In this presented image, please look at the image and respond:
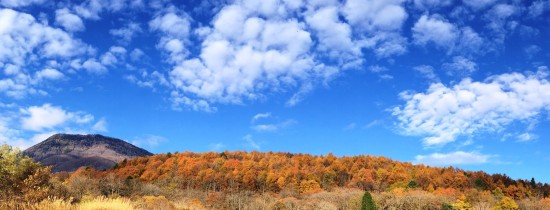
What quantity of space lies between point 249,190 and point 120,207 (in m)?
148

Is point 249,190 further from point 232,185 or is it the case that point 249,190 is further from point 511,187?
point 511,187

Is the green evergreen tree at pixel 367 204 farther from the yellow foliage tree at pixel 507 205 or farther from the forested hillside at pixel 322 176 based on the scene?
the forested hillside at pixel 322 176

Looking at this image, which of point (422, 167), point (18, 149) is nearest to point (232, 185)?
point (422, 167)

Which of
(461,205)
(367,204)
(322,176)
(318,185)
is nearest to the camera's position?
(367,204)

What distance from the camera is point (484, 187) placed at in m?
152

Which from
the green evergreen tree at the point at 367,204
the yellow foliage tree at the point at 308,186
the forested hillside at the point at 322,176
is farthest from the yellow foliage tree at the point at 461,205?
the yellow foliage tree at the point at 308,186

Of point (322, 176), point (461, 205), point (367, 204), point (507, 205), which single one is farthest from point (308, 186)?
point (367, 204)

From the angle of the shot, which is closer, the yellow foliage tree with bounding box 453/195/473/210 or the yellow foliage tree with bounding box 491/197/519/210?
the yellow foliage tree with bounding box 453/195/473/210

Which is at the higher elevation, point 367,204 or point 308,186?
point 308,186

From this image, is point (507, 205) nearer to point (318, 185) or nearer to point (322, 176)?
point (318, 185)

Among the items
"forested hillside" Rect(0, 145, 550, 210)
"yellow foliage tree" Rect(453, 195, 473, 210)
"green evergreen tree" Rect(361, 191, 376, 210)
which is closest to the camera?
"green evergreen tree" Rect(361, 191, 376, 210)

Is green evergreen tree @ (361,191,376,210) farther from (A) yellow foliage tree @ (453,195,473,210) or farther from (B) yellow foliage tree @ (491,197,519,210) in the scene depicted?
(B) yellow foliage tree @ (491,197,519,210)

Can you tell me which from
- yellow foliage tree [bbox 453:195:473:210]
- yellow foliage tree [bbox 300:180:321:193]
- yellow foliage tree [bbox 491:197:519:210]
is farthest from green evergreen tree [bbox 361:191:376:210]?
yellow foliage tree [bbox 300:180:321:193]

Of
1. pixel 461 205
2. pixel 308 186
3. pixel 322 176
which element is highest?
pixel 322 176
